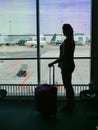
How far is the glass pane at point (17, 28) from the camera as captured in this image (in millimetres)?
5266

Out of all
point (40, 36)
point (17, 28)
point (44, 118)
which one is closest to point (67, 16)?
point (40, 36)

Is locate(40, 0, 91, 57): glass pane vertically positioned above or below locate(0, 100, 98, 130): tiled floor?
above

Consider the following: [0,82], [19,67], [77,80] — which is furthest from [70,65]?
[0,82]

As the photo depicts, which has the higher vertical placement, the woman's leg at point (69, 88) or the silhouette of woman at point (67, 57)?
the silhouette of woman at point (67, 57)

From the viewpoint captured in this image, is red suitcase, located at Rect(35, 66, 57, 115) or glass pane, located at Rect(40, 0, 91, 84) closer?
red suitcase, located at Rect(35, 66, 57, 115)

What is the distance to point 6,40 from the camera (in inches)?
212

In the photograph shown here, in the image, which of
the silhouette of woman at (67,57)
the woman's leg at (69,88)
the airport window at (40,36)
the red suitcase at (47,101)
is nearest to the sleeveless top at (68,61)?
the silhouette of woman at (67,57)

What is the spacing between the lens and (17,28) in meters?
5.32

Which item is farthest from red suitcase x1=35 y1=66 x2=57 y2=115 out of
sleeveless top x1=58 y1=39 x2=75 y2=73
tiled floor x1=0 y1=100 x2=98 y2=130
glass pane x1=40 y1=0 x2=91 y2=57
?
glass pane x1=40 y1=0 x2=91 y2=57

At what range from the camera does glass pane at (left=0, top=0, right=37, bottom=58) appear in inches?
207

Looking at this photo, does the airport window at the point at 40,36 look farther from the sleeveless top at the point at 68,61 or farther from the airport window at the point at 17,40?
the sleeveless top at the point at 68,61

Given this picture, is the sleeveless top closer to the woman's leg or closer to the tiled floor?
the woman's leg

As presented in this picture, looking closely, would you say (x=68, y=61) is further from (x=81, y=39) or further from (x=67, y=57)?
(x=81, y=39)

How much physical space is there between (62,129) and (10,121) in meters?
0.87
